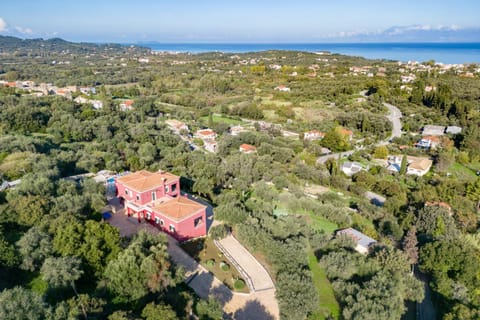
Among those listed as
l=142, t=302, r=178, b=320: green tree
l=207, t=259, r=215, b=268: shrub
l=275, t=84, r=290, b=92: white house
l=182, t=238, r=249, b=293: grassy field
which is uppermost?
l=275, t=84, r=290, b=92: white house

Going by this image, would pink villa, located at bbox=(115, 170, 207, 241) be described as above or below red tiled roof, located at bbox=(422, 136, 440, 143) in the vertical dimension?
above

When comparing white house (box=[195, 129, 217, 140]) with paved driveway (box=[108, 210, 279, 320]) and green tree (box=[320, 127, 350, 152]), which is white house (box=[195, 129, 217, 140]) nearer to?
green tree (box=[320, 127, 350, 152])

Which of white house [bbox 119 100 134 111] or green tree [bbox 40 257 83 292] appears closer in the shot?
green tree [bbox 40 257 83 292]

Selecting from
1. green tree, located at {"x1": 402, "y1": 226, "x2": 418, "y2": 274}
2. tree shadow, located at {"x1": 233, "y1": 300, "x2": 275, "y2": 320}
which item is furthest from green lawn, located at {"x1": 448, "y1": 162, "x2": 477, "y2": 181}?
tree shadow, located at {"x1": 233, "y1": 300, "x2": 275, "y2": 320}

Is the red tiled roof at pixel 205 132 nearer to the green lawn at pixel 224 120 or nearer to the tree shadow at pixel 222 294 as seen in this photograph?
the green lawn at pixel 224 120

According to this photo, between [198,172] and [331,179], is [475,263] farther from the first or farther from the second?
[198,172]
